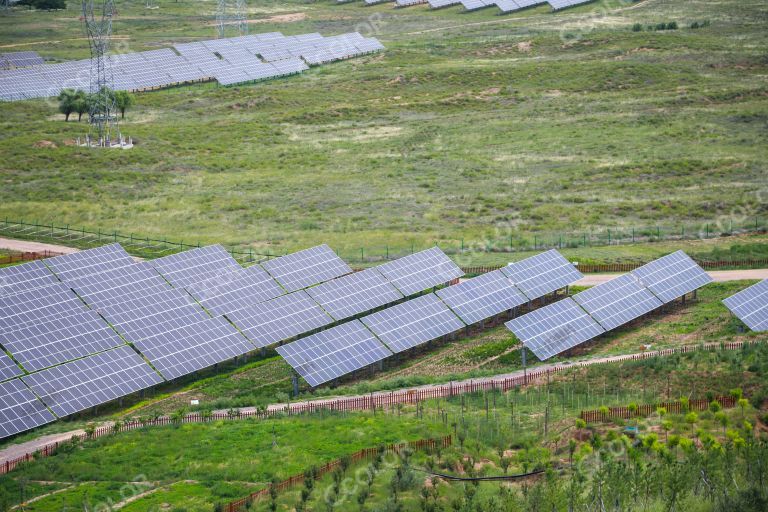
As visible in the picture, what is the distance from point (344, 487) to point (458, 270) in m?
28.4

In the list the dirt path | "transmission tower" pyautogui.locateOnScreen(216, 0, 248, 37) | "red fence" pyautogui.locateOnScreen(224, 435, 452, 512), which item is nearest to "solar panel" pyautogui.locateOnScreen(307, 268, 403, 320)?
"red fence" pyautogui.locateOnScreen(224, 435, 452, 512)

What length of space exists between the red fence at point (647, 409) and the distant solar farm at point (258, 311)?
924 cm

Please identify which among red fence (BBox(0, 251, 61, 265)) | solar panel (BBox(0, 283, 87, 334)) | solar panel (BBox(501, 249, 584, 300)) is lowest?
solar panel (BBox(501, 249, 584, 300))

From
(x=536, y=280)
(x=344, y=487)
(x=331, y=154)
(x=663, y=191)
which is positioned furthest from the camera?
(x=331, y=154)

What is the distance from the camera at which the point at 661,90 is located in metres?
133

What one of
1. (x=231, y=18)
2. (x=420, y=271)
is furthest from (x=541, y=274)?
(x=231, y=18)

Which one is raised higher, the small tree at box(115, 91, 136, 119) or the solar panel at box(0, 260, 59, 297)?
the solar panel at box(0, 260, 59, 297)

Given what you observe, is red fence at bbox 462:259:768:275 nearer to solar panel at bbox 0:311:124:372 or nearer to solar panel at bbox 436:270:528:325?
solar panel at bbox 436:270:528:325

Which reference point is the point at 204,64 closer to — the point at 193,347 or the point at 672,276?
the point at 672,276

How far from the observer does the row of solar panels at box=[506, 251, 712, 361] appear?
200 feet

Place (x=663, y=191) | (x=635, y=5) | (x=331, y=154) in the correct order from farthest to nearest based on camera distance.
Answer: (x=635, y=5)
(x=331, y=154)
(x=663, y=191)

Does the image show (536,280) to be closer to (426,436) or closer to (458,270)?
(458,270)

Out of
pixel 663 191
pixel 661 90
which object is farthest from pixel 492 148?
pixel 661 90

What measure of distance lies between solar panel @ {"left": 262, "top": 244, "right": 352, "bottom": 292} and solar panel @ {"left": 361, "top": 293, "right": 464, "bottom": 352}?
6.22 meters
